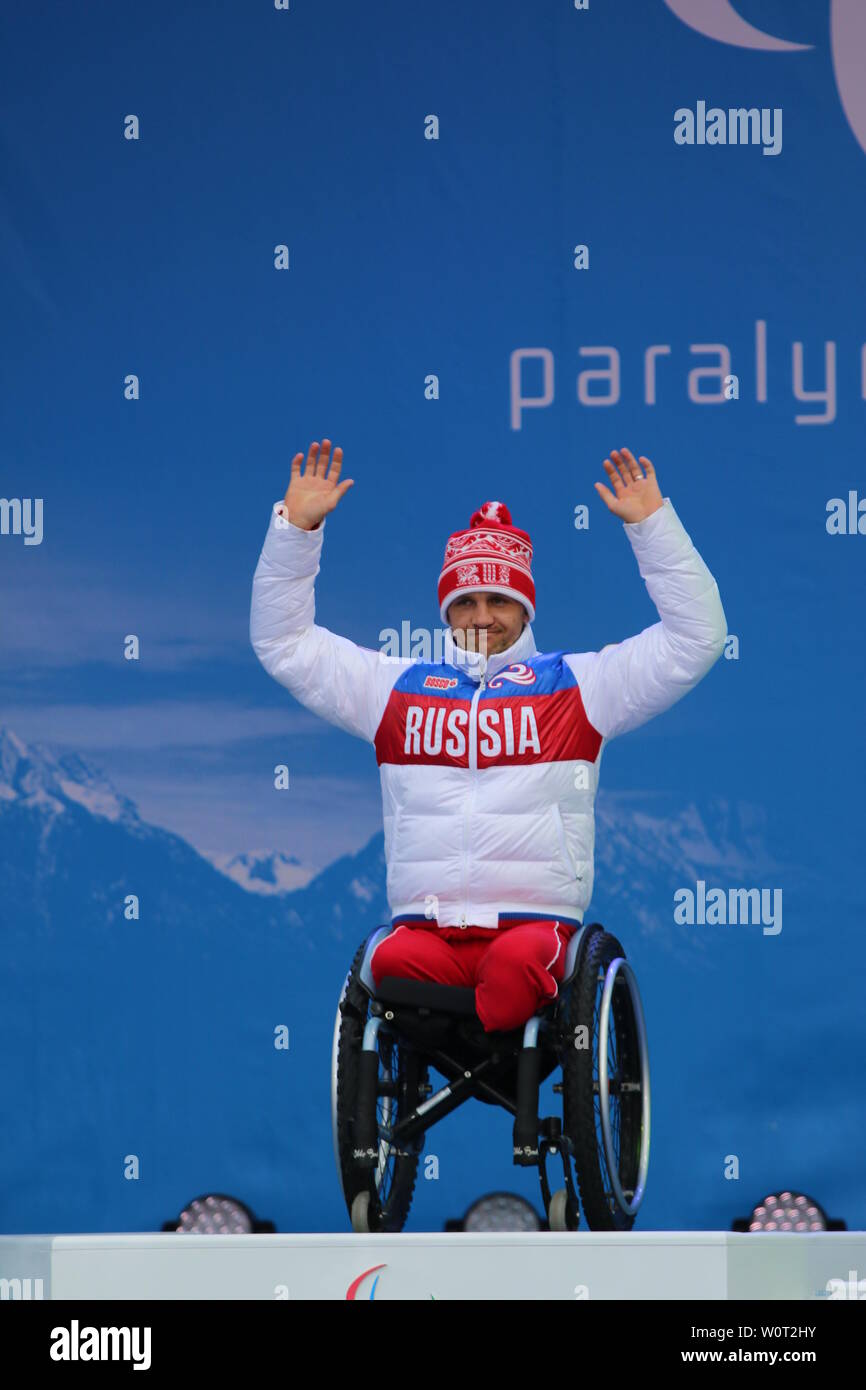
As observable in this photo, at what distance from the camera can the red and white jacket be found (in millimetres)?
3338

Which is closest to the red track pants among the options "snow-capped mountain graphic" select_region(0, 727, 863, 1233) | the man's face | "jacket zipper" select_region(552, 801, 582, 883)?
"jacket zipper" select_region(552, 801, 582, 883)

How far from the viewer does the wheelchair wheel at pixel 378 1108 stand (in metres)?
3.12

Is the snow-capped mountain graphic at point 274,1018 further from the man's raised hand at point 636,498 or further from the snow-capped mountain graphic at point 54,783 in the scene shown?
the man's raised hand at point 636,498

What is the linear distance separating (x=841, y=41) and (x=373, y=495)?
5.17ft

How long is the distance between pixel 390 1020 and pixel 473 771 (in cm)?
47

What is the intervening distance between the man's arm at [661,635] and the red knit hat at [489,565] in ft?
0.75

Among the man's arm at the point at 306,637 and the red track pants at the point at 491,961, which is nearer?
the red track pants at the point at 491,961

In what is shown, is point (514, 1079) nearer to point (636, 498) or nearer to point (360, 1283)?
point (360, 1283)

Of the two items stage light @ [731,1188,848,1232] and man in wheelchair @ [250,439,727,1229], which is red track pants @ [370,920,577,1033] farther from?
stage light @ [731,1188,848,1232]

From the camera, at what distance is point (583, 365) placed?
473cm

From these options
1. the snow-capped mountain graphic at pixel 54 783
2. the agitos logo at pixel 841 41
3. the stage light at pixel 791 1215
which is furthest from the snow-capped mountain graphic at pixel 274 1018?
the agitos logo at pixel 841 41

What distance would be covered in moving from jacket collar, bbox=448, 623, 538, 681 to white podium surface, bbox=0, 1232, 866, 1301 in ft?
3.92

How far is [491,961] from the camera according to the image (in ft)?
10.2

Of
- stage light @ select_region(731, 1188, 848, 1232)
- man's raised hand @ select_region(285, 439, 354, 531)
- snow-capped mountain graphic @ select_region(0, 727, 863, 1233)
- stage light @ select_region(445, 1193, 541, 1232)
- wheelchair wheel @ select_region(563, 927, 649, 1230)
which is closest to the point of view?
wheelchair wheel @ select_region(563, 927, 649, 1230)
